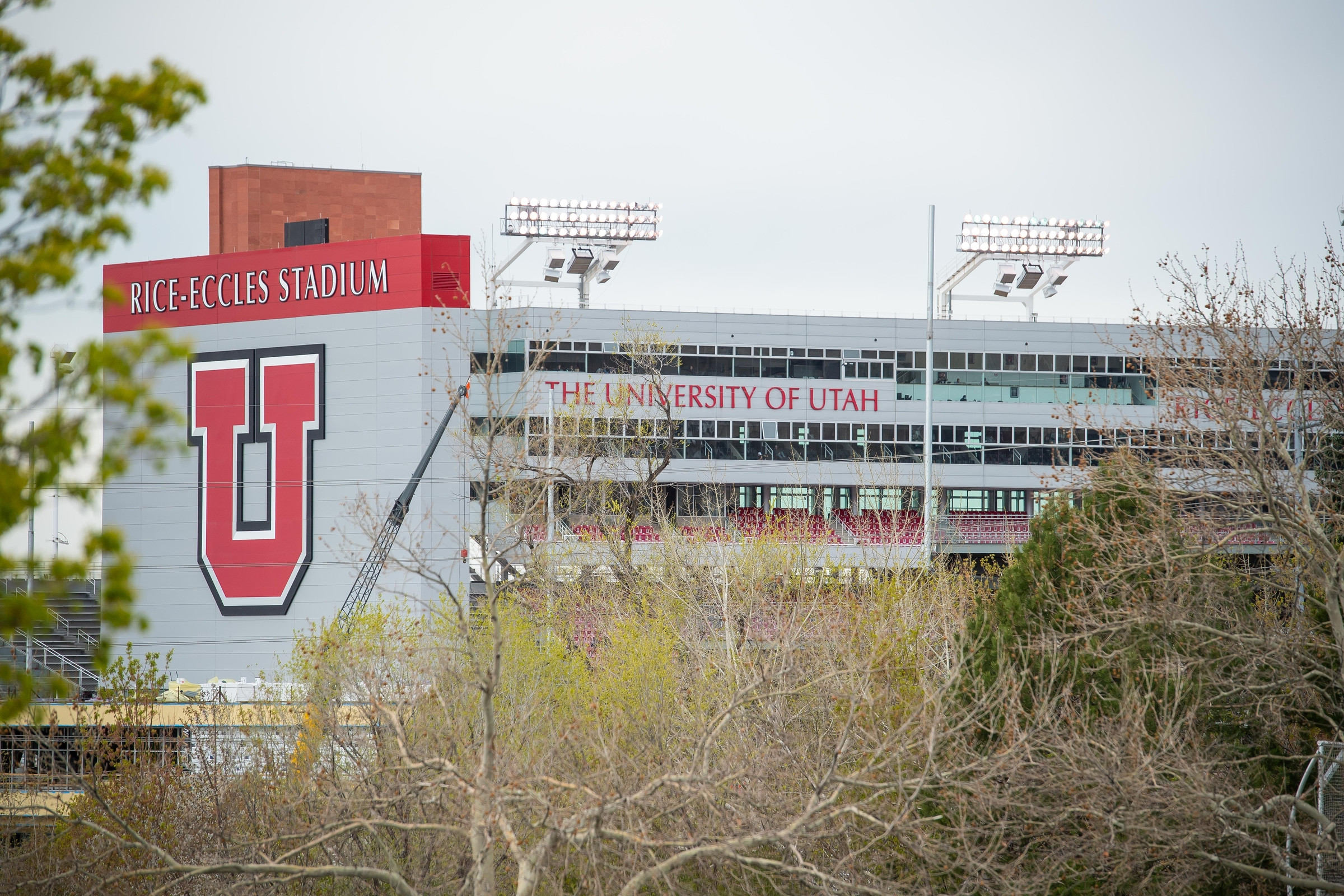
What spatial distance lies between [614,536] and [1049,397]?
43.9 m

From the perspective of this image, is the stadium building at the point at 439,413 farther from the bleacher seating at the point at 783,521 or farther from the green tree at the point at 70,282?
the green tree at the point at 70,282

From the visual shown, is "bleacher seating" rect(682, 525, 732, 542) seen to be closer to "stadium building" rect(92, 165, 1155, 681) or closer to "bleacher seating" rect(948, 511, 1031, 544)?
"stadium building" rect(92, 165, 1155, 681)

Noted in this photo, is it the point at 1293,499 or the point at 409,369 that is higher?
the point at 409,369

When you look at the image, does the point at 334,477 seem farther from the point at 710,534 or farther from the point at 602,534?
the point at 602,534

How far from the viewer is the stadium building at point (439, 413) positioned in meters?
57.3

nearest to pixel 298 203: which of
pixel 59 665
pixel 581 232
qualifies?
pixel 581 232

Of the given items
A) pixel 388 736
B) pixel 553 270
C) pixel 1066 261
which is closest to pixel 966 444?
pixel 1066 261

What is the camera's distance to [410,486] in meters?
57.7

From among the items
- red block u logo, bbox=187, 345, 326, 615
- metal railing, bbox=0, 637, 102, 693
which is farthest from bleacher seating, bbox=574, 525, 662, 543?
metal railing, bbox=0, 637, 102, 693

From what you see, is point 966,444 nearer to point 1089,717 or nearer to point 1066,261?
point 1066,261

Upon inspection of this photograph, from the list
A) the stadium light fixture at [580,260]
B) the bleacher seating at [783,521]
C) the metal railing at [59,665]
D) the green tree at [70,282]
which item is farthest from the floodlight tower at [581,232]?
the green tree at [70,282]

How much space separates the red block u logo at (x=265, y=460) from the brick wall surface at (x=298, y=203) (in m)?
19.6

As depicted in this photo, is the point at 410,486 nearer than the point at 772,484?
Yes

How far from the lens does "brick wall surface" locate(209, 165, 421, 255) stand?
76.8m
